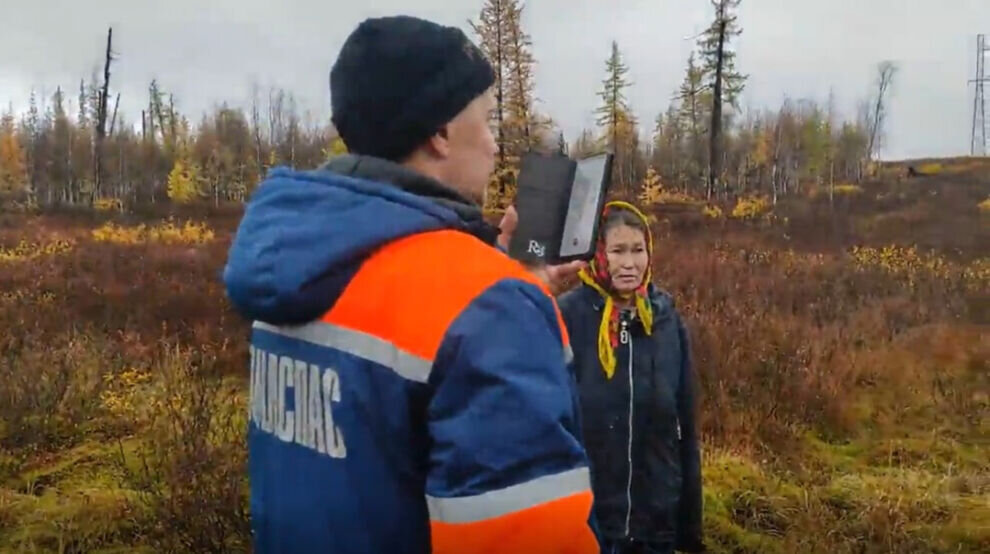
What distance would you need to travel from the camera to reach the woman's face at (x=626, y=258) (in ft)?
10.4

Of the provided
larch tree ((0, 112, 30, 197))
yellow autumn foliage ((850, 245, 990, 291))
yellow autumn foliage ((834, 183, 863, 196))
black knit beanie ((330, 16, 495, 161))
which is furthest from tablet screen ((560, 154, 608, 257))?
larch tree ((0, 112, 30, 197))

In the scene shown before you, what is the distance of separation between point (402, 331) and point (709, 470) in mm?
4408

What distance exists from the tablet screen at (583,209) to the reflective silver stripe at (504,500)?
0.67m

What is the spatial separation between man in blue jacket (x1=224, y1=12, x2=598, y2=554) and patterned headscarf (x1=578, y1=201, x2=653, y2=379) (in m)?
1.75

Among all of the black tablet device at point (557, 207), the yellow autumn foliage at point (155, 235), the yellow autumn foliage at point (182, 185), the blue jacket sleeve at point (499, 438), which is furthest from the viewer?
the yellow autumn foliage at point (182, 185)

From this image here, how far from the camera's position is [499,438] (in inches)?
44.6

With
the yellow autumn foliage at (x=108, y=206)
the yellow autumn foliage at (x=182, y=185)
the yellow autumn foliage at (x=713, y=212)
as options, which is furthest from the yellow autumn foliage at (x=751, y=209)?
the yellow autumn foliage at (x=182, y=185)

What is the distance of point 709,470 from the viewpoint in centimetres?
522

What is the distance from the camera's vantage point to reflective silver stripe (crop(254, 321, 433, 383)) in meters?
1.17

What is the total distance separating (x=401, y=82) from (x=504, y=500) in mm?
629

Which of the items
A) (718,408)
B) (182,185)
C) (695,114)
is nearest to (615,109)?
(695,114)

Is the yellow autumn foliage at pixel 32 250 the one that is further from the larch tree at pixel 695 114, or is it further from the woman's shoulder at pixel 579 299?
the larch tree at pixel 695 114

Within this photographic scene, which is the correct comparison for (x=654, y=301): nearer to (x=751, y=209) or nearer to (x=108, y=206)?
(x=751, y=209)

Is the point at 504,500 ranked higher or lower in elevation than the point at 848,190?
lower
